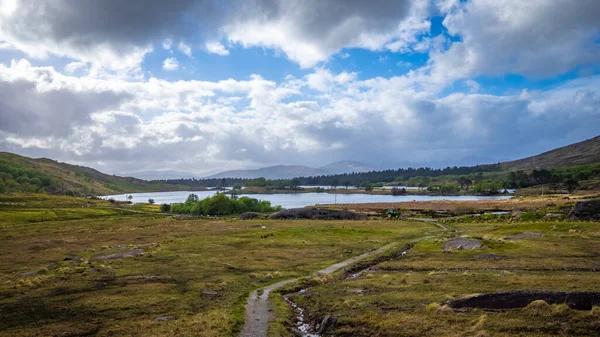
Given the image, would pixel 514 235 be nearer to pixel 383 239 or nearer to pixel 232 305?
pixel 383 239

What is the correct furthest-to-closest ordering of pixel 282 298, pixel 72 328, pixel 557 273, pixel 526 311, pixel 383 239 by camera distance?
pixel 383 239
pixel 557 273
pixel 282 298
pixel 72 328
pixel 526 311

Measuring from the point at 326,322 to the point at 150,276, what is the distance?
2524 cm

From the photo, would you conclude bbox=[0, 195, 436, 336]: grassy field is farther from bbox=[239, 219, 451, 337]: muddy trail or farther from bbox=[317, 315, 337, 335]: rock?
bbox=[317, 315, 337, 335]: rock

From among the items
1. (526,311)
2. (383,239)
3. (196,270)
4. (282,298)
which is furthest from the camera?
(383,239)

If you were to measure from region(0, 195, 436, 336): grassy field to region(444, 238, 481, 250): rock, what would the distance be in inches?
483

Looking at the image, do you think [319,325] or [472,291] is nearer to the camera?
[319,325]

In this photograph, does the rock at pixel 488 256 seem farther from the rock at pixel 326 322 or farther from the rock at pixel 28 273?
the rock at pixel 28 273

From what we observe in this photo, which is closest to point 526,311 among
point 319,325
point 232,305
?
point 319,325

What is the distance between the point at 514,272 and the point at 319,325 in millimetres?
24015

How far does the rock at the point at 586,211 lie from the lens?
8869 cm

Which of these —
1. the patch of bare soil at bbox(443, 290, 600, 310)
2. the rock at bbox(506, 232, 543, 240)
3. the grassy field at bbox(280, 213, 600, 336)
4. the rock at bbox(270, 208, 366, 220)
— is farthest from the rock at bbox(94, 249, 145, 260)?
the rock at bbox(270, 208, 366, 220)

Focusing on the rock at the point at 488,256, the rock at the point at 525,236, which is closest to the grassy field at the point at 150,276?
the rock at the point at 488,256

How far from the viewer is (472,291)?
32.2 m

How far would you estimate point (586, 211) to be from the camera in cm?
9012
